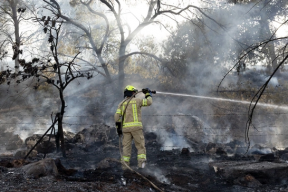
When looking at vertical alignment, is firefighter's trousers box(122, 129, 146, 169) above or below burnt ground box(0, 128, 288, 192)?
above

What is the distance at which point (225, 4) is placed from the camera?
53.7ft

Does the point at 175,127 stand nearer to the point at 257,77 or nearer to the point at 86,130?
the point at 86,130

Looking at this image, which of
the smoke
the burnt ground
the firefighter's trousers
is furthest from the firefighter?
the smoke

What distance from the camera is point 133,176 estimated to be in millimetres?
5266

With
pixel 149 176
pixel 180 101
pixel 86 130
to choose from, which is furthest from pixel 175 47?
pixel 149 176

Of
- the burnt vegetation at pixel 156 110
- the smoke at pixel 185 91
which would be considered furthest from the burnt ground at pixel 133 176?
the smoke at pixel 185 91

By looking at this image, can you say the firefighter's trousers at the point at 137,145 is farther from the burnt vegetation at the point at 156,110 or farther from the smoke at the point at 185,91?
the smoke at the point at 185,91

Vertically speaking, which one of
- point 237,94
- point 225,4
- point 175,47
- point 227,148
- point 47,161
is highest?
point 225,4

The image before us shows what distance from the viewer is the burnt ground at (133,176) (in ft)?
14.1

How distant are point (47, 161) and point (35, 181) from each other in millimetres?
617

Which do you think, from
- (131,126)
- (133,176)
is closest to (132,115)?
(131,126)

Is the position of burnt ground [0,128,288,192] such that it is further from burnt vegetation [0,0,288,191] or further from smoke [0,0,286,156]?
smoke [0,0,286,156]

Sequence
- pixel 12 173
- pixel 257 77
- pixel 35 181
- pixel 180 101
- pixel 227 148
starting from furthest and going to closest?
pixel 257 77 < pixel 180 101 < pixel 227 148 < pixel 12 173 < pixel 35 181

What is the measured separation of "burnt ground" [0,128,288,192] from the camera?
14.1ft
